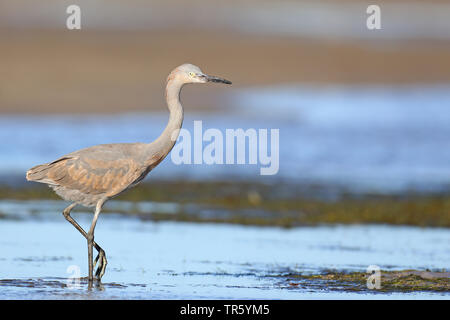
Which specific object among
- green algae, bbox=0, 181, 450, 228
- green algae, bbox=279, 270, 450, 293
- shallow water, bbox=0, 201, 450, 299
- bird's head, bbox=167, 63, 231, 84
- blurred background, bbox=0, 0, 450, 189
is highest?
blurred background, bbox=0, 0, 450, 189

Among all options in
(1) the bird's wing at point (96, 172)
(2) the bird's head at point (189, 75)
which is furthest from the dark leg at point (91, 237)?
(2) the bird's head at point (189, 75)

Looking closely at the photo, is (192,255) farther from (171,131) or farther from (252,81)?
(252,81)

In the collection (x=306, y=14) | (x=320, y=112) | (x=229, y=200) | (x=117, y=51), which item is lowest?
(x=229, y=200)

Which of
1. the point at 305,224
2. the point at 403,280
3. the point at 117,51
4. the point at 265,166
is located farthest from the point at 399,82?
the point at 403,280

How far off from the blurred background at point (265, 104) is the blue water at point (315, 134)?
0.17ft

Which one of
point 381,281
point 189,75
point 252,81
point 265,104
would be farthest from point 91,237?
point 252,81

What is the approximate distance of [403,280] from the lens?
9.86m

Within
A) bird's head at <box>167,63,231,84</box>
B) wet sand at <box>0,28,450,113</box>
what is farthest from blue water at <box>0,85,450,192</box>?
bird's head at <box>167,63,231,84</box>

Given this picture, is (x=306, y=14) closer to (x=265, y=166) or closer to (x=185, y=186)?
(x=265, y=166)

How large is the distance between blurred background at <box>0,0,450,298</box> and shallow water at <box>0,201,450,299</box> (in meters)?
0.09

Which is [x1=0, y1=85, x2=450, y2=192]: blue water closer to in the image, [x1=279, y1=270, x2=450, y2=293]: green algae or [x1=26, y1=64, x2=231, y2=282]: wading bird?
[x1=279, y1=270, x2=450, y2=293]: green algae

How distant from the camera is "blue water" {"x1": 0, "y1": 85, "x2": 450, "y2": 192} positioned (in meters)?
18.7

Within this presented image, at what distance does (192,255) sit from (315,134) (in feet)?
40.2
